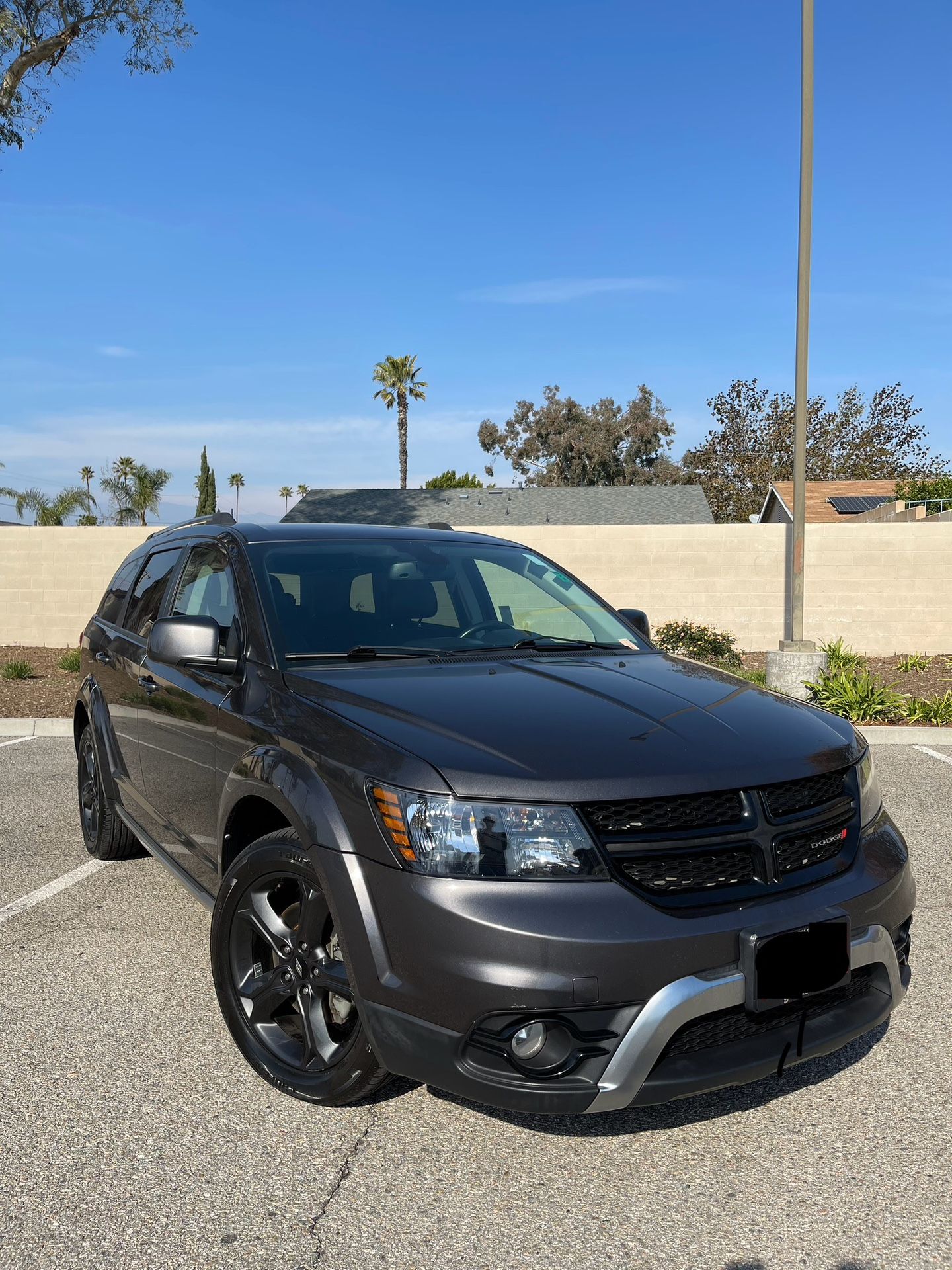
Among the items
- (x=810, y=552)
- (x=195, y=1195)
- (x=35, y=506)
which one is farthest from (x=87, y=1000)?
(x=35, y=506)

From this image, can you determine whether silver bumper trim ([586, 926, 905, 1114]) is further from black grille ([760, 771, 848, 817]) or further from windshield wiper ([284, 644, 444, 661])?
windshield wiper ([284, 644, 444, 661])

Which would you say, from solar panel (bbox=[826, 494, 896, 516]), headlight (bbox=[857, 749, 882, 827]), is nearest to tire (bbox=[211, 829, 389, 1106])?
headlight (bbox=[857, 749, 882, 827])

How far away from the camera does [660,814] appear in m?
2.52

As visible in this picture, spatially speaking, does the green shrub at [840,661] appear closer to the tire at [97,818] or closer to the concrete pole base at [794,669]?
the concrete pole base at [794,669]

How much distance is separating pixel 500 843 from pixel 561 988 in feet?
1.15

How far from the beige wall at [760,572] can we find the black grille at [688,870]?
13080 mm

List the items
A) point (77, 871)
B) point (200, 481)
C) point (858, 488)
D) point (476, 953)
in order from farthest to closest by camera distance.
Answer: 1. point (200, 481)
2. point (858, 488)
3. point (77, 871)
4. point (476, 953)

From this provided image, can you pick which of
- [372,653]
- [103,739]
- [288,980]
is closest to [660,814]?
[288,980]

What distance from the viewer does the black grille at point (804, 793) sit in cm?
267

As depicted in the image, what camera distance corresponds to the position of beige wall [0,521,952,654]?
52.1 feet

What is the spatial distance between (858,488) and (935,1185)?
48.6m

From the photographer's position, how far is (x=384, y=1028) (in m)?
2.52

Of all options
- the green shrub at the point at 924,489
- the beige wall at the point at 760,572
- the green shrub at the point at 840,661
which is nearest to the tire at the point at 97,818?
the green shrub at the point at 840,661

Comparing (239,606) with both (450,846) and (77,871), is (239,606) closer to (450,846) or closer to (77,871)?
(450,846)
